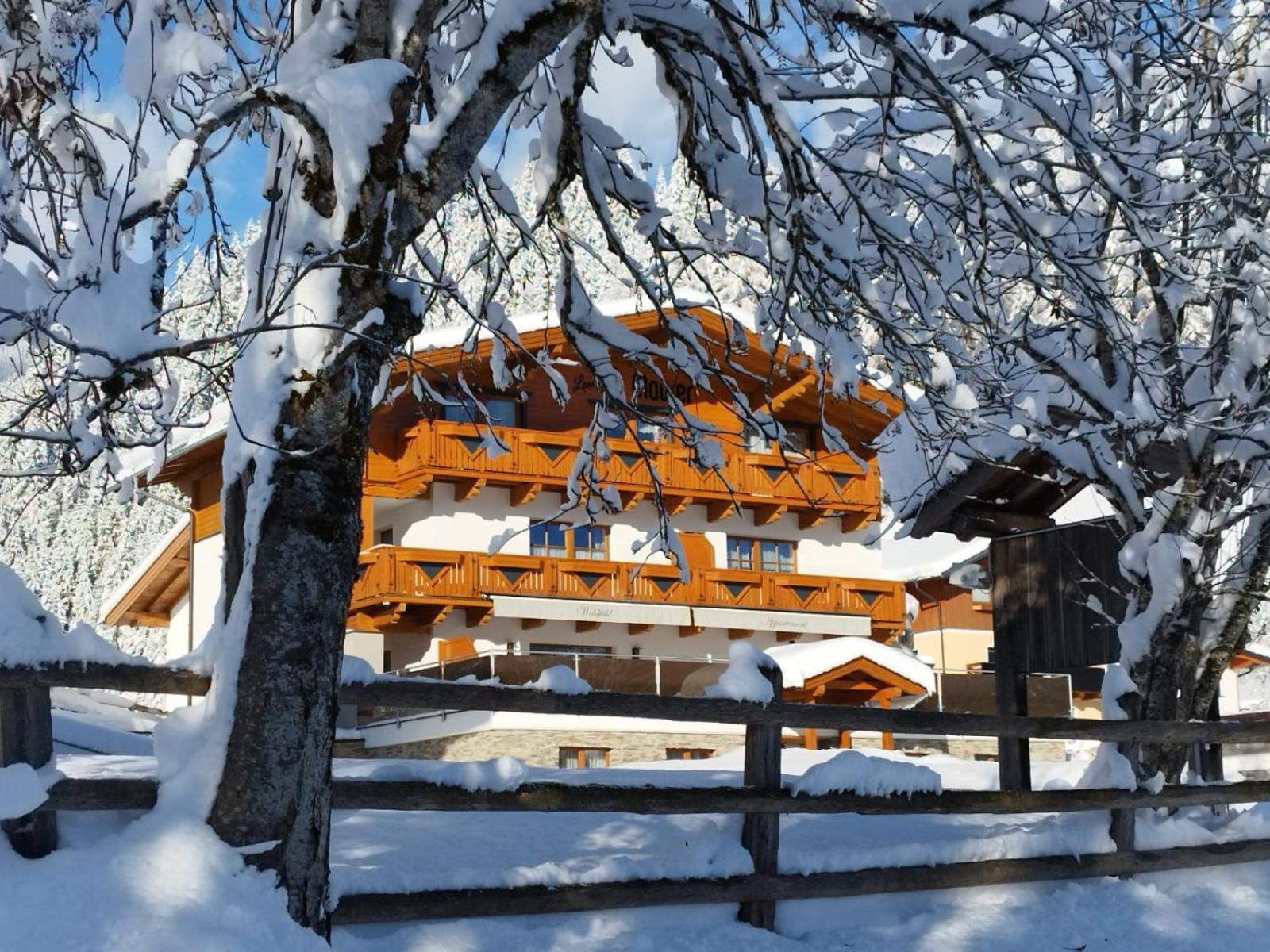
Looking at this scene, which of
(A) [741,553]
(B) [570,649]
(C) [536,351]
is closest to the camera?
(C) [536,351]

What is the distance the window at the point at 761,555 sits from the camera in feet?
108

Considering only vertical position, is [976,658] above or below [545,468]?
below

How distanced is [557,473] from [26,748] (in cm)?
2425

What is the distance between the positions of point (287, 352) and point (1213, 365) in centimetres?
761

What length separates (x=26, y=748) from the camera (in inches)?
186

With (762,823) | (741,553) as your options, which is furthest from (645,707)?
(741,553)

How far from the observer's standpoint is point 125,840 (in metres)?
4.64

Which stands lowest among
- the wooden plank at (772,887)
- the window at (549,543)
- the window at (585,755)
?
the window at (585,755)

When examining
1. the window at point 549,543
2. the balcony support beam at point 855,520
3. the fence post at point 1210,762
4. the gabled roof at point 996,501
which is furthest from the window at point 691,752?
the fence post at point 1210,762

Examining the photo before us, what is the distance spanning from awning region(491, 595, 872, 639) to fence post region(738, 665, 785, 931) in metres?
21.8

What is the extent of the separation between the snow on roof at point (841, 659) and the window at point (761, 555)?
5543 mm

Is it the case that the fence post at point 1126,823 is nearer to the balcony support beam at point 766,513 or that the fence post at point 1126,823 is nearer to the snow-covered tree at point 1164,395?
the snow-covered tree at point 1164,395

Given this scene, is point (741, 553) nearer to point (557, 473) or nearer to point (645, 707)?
point (557, 473)

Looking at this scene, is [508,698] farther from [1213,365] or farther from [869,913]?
[1213,365]
